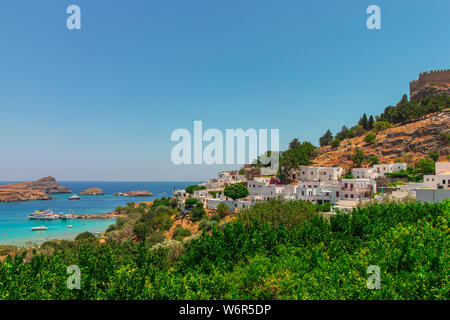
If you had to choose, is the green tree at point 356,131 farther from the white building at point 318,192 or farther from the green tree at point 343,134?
the white building at point 318,192

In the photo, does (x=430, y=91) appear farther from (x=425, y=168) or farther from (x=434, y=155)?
(x=425, y=168)

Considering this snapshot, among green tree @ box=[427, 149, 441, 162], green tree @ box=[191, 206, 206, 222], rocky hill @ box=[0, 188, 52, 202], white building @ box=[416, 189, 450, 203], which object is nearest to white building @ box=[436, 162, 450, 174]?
green tree @ box=[427, 149, 441, 162]

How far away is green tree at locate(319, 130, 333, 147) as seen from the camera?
9738 centimetres

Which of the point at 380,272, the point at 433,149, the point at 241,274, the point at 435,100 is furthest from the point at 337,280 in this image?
the point at 435,100

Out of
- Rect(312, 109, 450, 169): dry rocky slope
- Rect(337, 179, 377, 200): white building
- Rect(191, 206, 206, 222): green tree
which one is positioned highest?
Rect(312, 109, 450, 169): dry rocky slope

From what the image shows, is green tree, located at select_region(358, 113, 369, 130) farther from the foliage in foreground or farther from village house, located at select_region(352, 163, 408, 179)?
the foliage in foreground

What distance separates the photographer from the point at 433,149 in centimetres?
6512

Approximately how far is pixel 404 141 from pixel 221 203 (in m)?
48.3

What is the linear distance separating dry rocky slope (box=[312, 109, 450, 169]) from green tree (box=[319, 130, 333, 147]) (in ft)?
49.6

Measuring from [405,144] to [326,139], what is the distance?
2937 centimetres

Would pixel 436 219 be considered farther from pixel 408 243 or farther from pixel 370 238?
pixel 408 243

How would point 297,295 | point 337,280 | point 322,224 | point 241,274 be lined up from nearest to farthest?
point 297,295 → point 337,280 → point 241,274 → point 322,224

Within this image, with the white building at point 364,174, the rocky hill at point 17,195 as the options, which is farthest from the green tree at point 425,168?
the rocky hill at point 17,195
